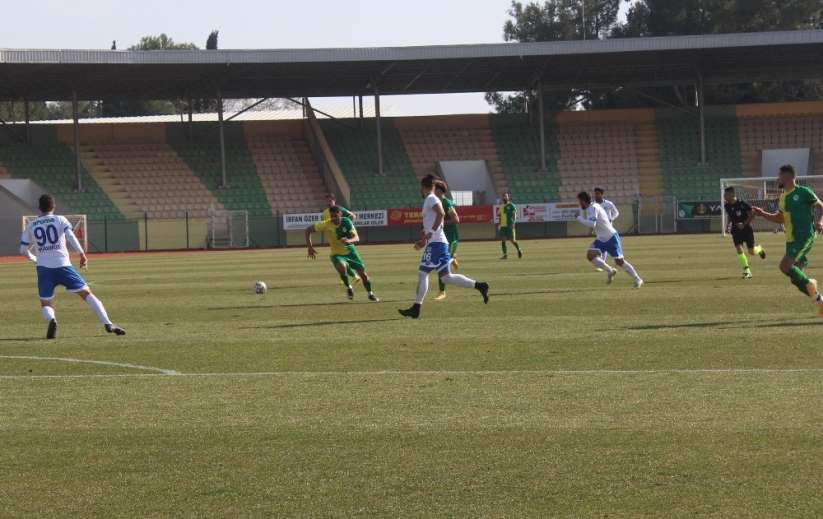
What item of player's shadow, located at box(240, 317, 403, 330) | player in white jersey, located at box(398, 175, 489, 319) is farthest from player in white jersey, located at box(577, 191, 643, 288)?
player's shadow, located at box(240, 317, 403, 330)

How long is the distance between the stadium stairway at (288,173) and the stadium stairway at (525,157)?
32.2 ft

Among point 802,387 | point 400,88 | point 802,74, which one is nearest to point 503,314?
point 802,387

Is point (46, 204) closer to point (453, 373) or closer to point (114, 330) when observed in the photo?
point (114, 330)

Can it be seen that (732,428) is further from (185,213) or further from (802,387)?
(185,213)

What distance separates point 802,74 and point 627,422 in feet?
202

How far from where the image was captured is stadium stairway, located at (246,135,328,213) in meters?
→ 61.5

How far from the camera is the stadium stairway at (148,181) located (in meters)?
58.9

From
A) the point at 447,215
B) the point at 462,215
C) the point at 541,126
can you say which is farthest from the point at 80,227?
the point at 447,215

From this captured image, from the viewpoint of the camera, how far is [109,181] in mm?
59844

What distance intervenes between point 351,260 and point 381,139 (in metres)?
44.6

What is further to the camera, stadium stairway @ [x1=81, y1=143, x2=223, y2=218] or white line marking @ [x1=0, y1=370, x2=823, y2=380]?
stadium stairway @ [x1=81, y1=143, x2=223, y2=218]

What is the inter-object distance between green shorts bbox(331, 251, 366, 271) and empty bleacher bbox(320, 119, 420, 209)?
38.9 meters

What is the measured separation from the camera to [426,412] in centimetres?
924

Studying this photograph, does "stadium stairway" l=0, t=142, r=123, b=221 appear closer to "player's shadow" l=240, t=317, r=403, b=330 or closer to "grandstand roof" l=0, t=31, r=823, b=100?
"grandstand roof" l=0, t=31, r=823, b=100
